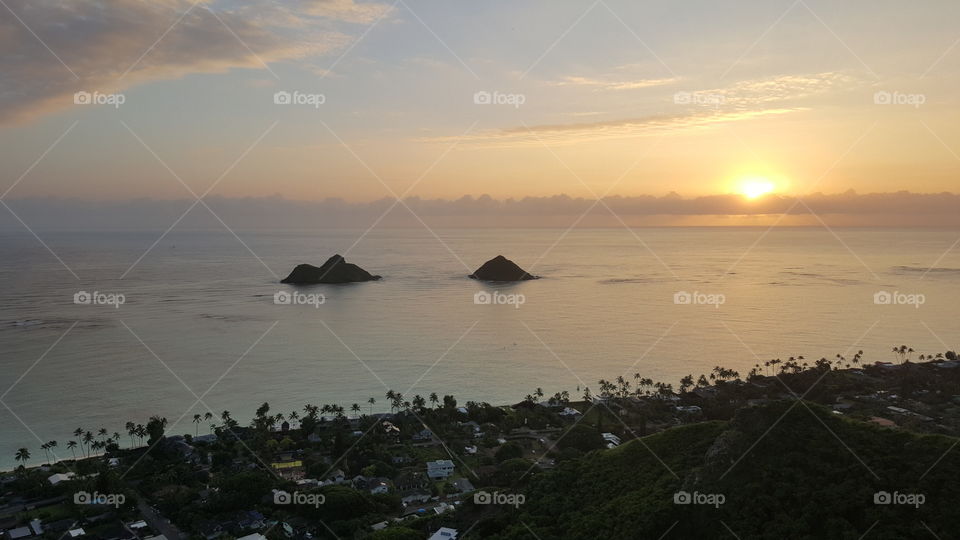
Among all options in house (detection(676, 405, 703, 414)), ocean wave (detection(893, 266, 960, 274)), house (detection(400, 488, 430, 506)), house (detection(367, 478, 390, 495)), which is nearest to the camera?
house (detection(400, 488, 430, 506))

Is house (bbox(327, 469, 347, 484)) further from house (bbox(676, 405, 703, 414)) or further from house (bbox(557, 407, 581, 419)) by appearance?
house (bbox(676, 405, 703, 414))

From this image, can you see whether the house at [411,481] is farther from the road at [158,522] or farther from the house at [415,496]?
the road at [158,522]

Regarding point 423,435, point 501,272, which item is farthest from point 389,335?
point 501,272

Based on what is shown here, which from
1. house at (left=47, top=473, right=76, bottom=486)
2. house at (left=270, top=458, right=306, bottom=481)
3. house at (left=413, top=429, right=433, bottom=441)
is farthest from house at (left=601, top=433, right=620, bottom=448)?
house at (left=47, top=473, right=76, bottom=486)

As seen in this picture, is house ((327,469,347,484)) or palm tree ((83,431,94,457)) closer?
house ((327,469,347,484))

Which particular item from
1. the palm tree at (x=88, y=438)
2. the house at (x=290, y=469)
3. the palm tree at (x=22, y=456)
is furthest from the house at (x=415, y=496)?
the palm tree at (x=22, y=456)

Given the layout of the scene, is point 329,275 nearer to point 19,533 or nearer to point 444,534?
point 19,533
